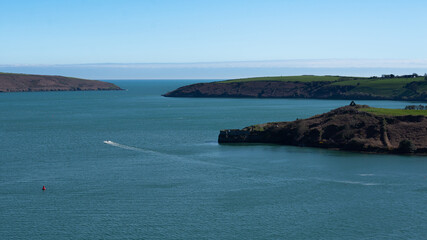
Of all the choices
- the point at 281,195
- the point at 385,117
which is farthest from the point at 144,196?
the point at 385,117

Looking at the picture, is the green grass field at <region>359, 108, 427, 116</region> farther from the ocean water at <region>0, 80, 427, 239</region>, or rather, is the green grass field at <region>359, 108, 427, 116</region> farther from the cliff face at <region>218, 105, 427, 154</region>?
the ocean water at <region>0, 80, 427, 239</region>

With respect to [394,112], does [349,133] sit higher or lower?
lower

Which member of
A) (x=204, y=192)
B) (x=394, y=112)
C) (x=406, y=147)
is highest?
(x=394, y=112)

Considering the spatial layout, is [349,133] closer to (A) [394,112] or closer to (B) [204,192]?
(A) [394,112]

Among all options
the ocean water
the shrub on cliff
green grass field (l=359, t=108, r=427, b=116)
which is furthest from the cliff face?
the ocean water

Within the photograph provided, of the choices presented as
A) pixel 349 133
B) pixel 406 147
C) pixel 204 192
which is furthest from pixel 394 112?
pixel 204 192

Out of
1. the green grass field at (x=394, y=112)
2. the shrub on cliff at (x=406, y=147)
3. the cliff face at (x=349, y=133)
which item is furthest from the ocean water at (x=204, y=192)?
the green grass field at (x=394, y=112)

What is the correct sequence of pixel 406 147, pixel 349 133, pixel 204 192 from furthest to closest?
pixel 349 133, pixel 406 147, pixel 204 192
